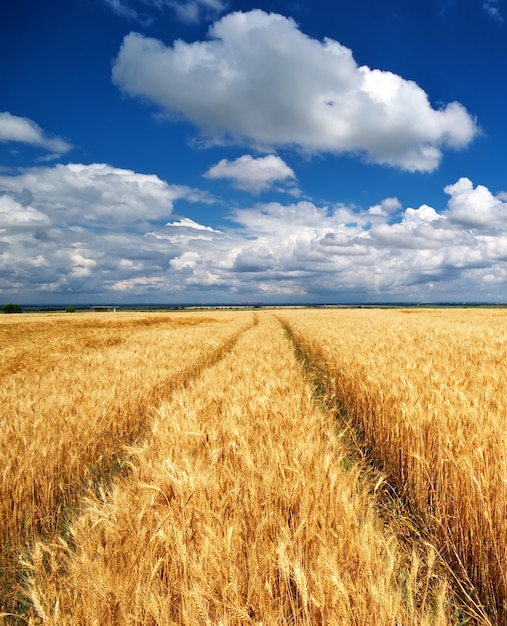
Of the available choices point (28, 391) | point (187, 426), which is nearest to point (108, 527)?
point (187, 426)

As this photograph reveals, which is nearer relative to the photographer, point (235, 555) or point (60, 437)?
point (235, 555)

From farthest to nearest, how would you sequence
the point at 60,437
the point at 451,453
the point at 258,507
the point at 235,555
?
the point at 60,437, the point at 451,453, the point at 258,507, the point at 235,555

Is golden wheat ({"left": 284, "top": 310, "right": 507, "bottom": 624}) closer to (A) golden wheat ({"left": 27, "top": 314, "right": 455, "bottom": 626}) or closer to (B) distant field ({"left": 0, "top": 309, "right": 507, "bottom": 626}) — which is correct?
(B) distant field ({"left": 0, "top": 309, "right": 507, "bottom": 626})

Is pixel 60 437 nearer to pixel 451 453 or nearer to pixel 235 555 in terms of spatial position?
pixel 235 555

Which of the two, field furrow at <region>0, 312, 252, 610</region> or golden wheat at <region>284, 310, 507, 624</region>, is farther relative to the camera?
field furrow at <region>0, 312, 252, 610</region>

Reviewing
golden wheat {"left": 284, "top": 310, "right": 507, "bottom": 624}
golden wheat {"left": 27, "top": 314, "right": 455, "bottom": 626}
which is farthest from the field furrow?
golden wheat {"left": 284, "top": 310, "right": 507, "bottom": 624}

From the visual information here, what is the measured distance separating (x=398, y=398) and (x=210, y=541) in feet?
8.86

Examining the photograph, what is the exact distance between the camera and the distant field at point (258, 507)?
1359 millimetres

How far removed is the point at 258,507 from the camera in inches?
76.4

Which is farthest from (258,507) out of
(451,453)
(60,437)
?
(60,437)

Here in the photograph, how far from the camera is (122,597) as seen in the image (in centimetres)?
133

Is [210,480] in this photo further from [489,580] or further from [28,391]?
[28,391]

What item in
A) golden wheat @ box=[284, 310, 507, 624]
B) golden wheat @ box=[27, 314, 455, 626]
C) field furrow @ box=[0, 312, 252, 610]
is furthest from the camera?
field furrow @ box=[0, 312, 252, 610]

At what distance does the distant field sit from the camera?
4.46 ft
